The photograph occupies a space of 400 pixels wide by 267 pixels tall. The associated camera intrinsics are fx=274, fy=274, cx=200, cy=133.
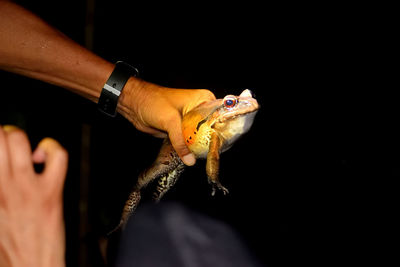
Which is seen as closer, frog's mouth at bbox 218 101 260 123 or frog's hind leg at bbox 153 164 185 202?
frog's mouth at bbox 218 101 260 123

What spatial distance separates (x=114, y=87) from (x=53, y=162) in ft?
2.26

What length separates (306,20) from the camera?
159cm

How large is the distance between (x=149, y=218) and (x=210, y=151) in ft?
2.01

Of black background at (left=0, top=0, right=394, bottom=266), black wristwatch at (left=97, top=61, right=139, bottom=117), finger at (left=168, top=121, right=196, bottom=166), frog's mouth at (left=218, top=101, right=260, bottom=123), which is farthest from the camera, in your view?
black background at (left=0, top=0, right=394, bottom=266)

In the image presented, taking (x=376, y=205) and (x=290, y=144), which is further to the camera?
(x=290, y=144)

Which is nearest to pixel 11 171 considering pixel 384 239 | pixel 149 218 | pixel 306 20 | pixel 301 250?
pixel 149 218

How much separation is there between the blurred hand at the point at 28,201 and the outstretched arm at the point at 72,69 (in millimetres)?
531

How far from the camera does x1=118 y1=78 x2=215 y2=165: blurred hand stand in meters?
1.06

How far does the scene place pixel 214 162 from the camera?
0.92 meters

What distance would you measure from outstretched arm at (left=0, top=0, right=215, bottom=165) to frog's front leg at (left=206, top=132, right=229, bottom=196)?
0.48ft

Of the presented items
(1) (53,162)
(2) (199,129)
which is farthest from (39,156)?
(2) (199,129)

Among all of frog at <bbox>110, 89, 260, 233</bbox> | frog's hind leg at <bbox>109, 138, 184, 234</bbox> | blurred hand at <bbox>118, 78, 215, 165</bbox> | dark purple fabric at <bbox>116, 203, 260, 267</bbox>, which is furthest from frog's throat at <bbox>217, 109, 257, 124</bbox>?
dark purple fabric at <bbox>116, 203, 260, 267</bbox>

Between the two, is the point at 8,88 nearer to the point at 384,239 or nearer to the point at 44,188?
the point at 44,188

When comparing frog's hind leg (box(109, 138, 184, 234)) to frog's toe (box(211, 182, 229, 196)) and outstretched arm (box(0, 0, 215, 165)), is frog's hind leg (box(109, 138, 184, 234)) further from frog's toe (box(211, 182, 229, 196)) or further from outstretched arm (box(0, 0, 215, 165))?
frog's toe (box(211, 182, 229, 196))
